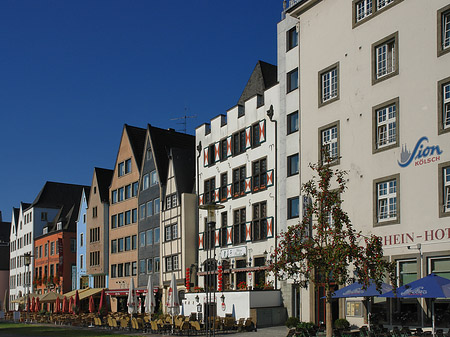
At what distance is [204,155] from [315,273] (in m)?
27.5

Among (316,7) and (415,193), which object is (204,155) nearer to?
(316,7)

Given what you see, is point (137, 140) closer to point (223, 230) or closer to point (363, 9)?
point (223, 230)

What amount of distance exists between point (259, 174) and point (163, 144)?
15.9 meters

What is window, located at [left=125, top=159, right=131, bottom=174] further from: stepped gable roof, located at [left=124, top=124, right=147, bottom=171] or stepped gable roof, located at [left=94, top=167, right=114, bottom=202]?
stepped gable roof, located at [left=94, top=167, right=114, bottom=202]

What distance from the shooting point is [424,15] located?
92.6ft

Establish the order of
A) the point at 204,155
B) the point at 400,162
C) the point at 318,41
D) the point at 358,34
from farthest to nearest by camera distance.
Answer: the point at 204,155, the point at 318,41, the point at 358,34, the point at 400,162

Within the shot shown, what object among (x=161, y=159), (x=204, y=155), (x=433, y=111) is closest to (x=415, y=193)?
(x=433, y=111)

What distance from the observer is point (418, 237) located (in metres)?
27.6

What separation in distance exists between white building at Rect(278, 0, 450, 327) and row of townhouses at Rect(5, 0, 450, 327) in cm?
6

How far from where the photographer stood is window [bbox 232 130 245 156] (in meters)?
44.7

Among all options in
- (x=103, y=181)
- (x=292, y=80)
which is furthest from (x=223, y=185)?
(x=103, y=181)

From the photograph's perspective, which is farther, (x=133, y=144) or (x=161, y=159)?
(x=133, y=144)

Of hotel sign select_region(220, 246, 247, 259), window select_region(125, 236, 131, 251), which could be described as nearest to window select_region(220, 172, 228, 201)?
hotel sign select_region(220, 246, 247, 259)

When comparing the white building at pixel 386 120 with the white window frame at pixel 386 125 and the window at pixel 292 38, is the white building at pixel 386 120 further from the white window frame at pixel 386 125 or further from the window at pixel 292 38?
the window at pixel 292 38
